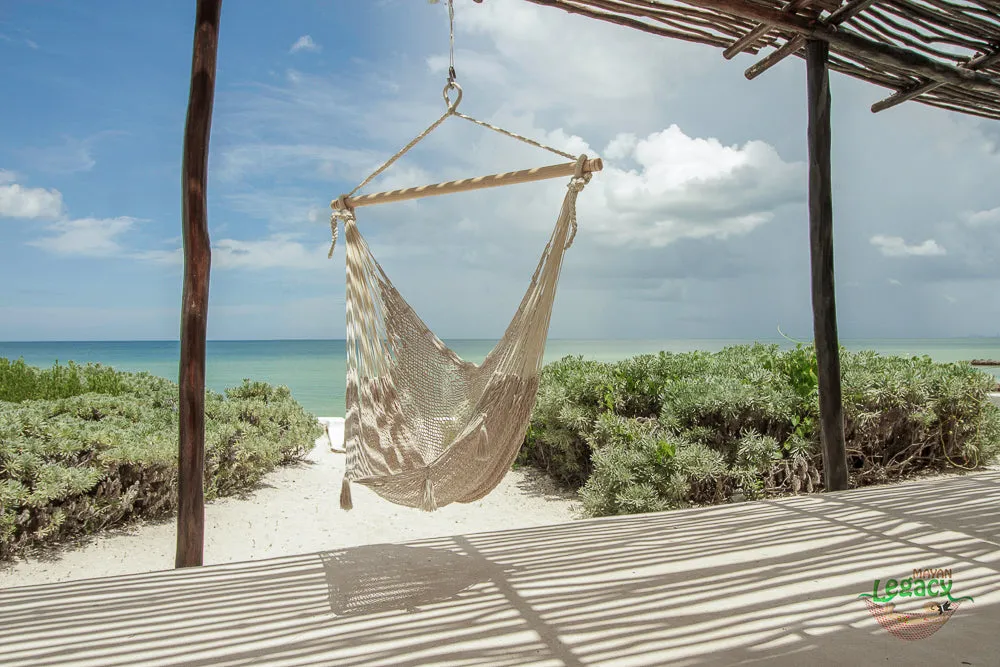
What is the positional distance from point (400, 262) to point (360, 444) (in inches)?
1156

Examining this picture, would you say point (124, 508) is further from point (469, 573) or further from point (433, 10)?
point (433, 10)

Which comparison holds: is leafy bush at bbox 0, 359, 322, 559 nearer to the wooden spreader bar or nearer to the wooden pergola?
the wooden pergola

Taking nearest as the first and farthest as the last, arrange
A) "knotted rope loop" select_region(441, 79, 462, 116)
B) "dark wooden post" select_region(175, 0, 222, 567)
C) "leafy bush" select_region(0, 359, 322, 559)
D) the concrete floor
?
1. the concrete floor
2. "dark wooden post" select_region(175, 0, 222, 567)
3. "knotted rope loop" select_region(441, 79, 462, 116)
4. "leafy bush" select_region(0, 359, 322, 559)

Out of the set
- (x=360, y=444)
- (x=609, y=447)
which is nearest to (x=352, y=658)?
(x=360, y=444)

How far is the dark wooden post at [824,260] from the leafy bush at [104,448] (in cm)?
246

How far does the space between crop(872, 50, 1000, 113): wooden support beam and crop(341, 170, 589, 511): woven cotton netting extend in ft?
5.88

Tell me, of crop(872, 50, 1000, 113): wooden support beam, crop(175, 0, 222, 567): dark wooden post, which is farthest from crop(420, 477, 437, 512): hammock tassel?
crop(872, 50, 1000, 113): wooden support beam

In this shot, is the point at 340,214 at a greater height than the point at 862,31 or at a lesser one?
lesser

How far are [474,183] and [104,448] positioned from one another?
1883mm

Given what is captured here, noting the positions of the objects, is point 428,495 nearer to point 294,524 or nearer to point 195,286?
point 195,286

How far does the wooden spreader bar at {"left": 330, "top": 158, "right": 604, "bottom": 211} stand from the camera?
1.53 m

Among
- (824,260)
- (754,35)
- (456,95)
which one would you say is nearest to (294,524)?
(456,95)

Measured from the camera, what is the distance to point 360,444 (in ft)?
5.45

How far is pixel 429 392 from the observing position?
5.72 feet
